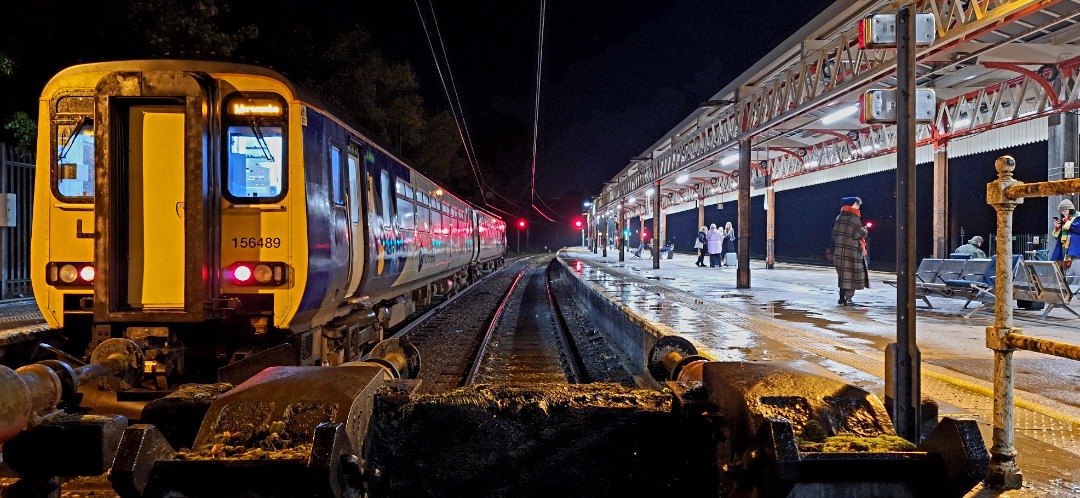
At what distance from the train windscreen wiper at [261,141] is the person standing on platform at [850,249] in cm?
922

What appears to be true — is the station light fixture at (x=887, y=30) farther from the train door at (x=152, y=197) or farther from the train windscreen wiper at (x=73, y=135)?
the train windscreen wiper at (x=73, y=135)

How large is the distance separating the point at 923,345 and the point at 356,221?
6.40 m

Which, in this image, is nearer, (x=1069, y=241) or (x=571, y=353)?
(x=571, y=353)

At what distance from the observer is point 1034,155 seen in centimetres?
2039

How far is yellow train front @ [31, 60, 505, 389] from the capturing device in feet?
16.7

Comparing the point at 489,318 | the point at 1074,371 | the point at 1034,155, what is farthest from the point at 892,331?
the point at 1034,155

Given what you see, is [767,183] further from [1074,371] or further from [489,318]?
[1074,371]

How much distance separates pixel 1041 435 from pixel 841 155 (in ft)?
61.1

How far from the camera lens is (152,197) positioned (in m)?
5.25

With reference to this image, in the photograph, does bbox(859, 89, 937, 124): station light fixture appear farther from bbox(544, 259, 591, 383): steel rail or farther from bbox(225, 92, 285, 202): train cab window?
bbox(544, 259, 591, 383): steel rail

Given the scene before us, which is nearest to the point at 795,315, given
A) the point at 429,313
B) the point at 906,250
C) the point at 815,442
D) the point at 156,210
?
the point at 906,250

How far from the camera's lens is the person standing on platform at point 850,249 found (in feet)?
36.4

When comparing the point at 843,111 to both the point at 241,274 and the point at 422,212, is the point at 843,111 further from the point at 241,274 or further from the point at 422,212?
the point at 241,274

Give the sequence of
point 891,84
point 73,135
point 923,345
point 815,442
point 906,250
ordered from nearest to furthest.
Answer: point 815,442 → point 906,250 → point 73,135 → point 923,345 → point 891,84
